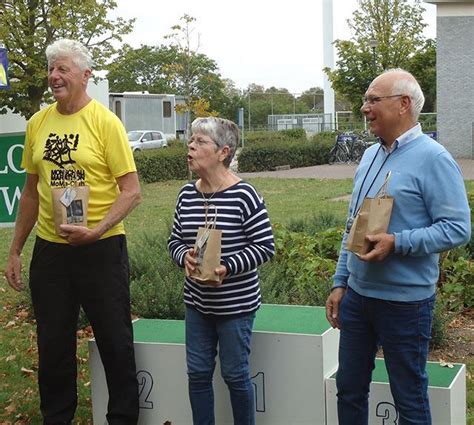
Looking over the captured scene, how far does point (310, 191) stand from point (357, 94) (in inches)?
617

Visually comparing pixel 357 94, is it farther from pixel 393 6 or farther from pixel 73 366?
pixel 73 366

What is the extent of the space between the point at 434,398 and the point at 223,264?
1.13m

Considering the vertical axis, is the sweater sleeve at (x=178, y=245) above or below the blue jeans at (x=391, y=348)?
above

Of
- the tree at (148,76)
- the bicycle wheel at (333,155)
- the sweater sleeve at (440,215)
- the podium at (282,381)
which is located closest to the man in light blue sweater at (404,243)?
the sweater sleeve at (440,215)

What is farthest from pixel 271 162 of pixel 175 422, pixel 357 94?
pixel 175 422

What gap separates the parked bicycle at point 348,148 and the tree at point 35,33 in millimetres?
10273

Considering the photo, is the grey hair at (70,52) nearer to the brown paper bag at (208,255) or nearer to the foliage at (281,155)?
the brown paper bag at (208,255)

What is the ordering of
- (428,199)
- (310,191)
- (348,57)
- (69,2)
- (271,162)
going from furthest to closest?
(348,57), (271,162), (69,2), (310,191), (428,199)

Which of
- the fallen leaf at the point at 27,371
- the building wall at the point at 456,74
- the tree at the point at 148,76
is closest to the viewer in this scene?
the fallen leaf at the point at 27,371

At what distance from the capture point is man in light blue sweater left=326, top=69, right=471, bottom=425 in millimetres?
3199

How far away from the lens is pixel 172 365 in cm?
435

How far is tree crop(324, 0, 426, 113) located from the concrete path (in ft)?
18.5

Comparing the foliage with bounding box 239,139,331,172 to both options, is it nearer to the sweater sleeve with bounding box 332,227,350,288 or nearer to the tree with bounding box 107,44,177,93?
the sweater sleeve with bounding box 332,227,350,288

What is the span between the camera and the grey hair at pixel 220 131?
382 cm
